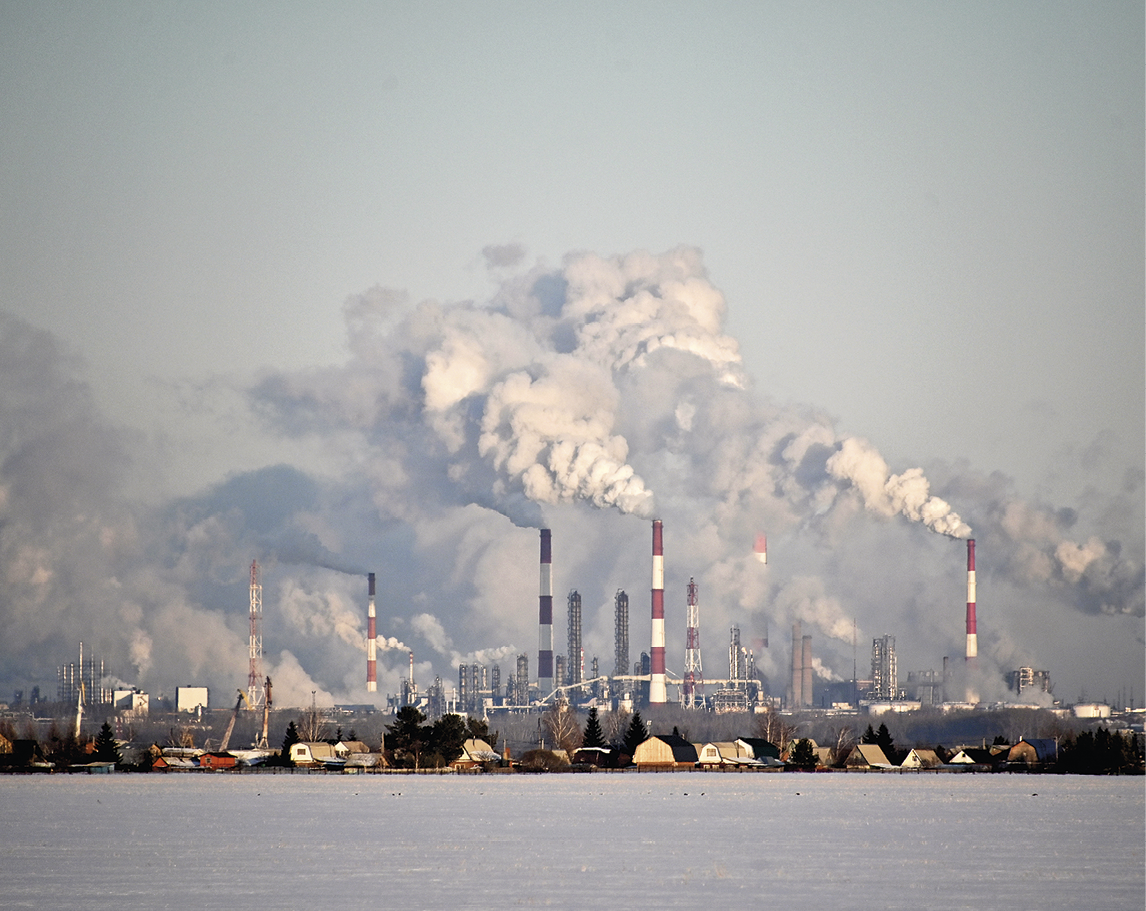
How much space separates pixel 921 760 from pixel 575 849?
7739cm

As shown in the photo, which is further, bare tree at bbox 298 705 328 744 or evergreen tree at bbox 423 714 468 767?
bare tree at bbox 298 705 328 744

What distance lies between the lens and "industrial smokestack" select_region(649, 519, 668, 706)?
418ft

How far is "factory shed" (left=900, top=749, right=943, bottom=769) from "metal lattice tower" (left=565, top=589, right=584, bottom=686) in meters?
61.2

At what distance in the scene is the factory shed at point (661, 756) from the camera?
10831cm

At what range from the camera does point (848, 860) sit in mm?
36344

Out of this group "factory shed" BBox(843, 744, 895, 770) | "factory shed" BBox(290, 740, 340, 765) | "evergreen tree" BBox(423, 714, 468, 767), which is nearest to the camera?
"evergreen tree" BBox(423, 714, 468, 767)

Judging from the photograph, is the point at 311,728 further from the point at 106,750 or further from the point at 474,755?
the point at 474,755

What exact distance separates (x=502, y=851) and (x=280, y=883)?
8.05m

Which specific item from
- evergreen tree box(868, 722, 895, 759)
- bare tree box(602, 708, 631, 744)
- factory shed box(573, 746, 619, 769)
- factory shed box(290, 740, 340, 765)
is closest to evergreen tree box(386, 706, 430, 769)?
factory shed box(290, 740, 340, 765)

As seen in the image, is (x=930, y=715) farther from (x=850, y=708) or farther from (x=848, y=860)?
(x=848, y=860)

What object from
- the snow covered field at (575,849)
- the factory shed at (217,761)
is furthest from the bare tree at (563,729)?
the snow covered field at (575,849)

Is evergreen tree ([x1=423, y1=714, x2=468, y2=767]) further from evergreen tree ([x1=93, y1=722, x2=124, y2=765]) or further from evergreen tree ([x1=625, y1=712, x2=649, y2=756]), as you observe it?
evergreen tree ([x1=93, y1=722, x2=124, y2=765])

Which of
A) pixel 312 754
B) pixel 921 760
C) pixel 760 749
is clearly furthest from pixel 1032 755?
pixel 312 754

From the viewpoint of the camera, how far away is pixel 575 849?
39.2 metres
